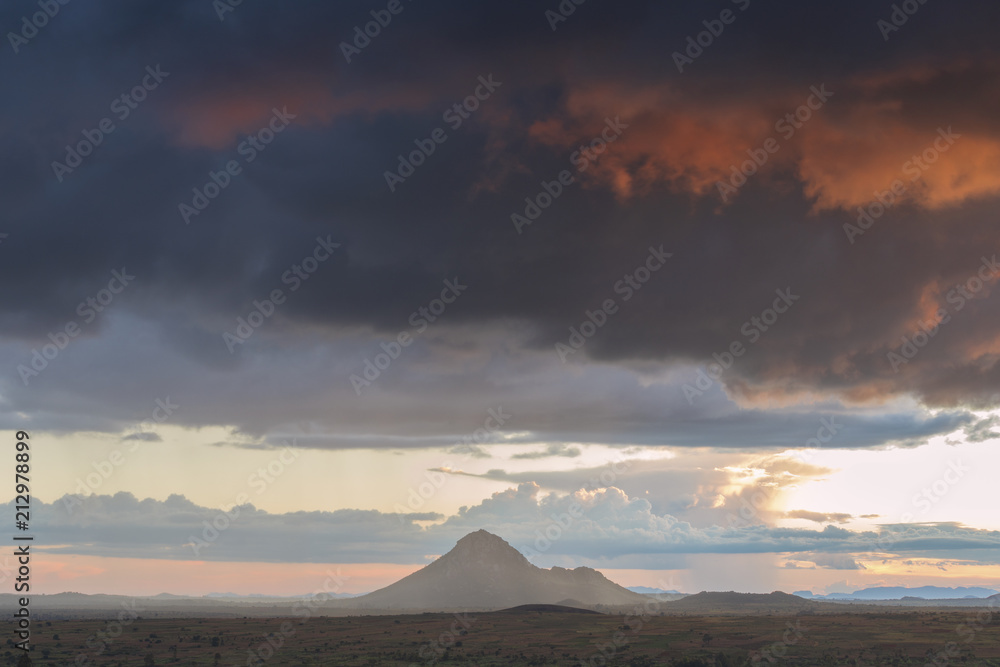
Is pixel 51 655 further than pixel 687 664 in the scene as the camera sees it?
Yes

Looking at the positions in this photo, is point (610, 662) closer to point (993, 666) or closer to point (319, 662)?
point (319, 662)

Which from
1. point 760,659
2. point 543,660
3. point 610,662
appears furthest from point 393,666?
point 760,659

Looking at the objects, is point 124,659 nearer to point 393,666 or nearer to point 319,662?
point 319,662

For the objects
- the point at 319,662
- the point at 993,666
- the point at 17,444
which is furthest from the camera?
the point at 319,662

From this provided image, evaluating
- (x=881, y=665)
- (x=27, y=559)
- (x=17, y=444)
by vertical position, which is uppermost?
(x=17, y=444)

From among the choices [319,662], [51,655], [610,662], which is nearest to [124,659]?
[51,655]

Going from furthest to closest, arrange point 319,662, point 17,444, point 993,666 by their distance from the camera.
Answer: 1. point 319,662
2. point 993,666
3. point 17,444

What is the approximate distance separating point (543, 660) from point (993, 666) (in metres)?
91.9

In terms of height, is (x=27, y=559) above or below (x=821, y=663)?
above

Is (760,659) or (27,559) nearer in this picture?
(27,559)

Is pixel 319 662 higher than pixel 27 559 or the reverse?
the reverse

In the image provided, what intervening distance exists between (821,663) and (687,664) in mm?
30297

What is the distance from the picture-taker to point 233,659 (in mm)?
198625

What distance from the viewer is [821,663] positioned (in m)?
188
